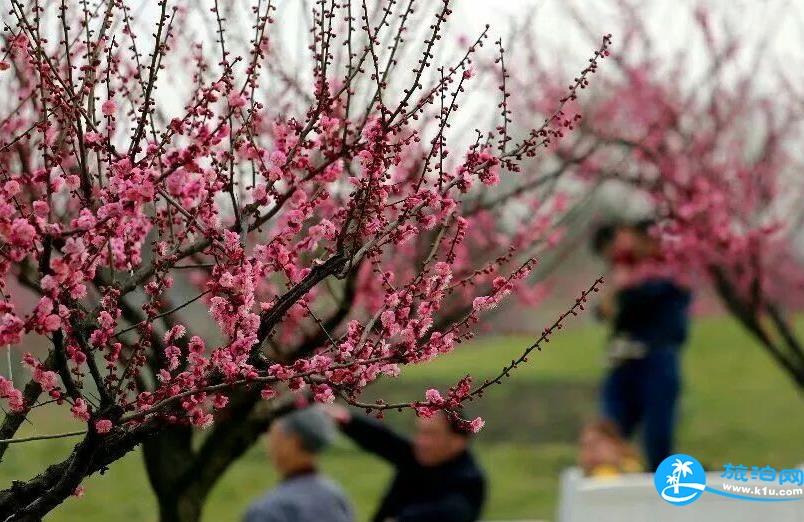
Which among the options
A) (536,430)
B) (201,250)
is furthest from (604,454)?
(536,430)

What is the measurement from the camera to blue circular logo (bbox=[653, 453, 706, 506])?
4191mm

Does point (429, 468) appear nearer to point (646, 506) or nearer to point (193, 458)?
point (646, 506)

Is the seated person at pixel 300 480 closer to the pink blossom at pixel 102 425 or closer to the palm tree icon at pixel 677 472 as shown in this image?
the palm tree icon at pixel 677 472

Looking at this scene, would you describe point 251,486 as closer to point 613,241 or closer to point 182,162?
point 613,241

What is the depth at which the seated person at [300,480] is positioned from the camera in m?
4.01

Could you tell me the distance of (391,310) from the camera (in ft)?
7.75

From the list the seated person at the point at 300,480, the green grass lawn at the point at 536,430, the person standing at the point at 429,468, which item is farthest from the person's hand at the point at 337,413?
the green grass lawn at the point at 536,430

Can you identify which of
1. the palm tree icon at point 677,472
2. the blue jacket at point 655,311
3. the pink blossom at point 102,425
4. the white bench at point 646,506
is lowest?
the pink blossom at point 102,425

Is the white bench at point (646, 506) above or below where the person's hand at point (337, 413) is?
below

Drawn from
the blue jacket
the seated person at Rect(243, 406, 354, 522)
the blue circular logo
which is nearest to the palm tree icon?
the blue circular logo

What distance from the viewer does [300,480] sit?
13.5 ft

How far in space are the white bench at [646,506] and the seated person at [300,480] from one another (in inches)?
33.6

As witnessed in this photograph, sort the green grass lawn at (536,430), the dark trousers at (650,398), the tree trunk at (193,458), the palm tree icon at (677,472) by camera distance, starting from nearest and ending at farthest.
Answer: the tree trunk at (193,458) < the palm tree icon at (677,472) < the dark trousers at (650,398) < the green grass lawn at (536,430)

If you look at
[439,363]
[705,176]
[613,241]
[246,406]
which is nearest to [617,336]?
[613,241]
